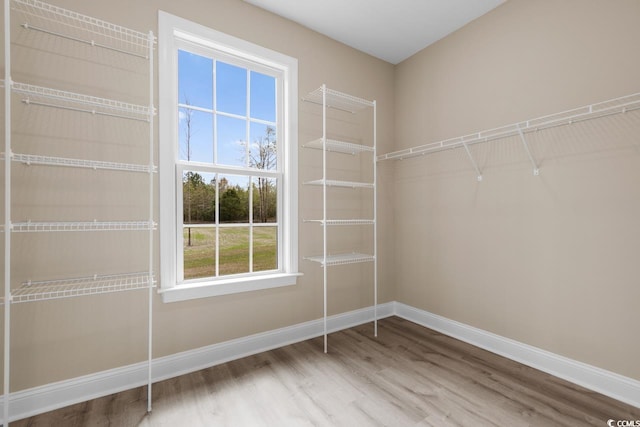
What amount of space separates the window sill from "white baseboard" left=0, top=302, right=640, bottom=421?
1.30 feet

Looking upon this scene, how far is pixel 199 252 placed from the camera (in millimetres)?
2324

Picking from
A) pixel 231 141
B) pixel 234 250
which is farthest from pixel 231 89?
pixel 234 250

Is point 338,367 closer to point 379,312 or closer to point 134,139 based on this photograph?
point 379,312

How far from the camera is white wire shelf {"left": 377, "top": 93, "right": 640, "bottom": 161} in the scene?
5.80 feet

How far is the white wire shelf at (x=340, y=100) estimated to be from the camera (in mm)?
2625

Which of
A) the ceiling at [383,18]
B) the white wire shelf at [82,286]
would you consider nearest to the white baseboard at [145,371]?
the white wire shelf at [82,286]

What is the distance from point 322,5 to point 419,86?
127 centimetres

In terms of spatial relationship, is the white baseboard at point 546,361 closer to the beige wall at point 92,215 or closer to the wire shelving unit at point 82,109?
the beige wall at point 92,215

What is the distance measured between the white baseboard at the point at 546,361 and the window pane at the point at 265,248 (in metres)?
Result: 1.64

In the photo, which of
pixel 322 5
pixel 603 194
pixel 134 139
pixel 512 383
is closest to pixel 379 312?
pixel 512 383

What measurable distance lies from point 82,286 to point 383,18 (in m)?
3.01

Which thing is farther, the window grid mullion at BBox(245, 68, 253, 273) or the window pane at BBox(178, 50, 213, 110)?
the window grid mullion at BBox(245, 68, 253, 273)

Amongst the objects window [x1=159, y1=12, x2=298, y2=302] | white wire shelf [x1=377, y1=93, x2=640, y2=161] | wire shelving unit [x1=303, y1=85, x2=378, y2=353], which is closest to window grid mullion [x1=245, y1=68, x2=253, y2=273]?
window [x1=159, y1=12, x2=298, y2=302]

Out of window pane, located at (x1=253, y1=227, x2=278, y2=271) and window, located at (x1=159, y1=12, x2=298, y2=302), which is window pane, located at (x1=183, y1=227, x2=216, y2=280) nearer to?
window, located at (x1=159, y1=12, x2=298, y2=302)
